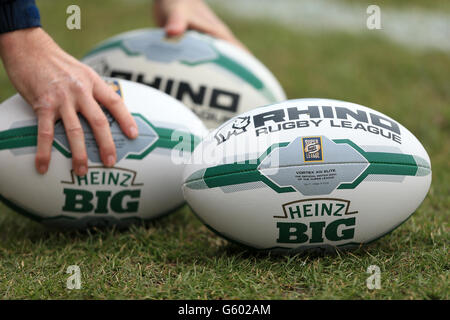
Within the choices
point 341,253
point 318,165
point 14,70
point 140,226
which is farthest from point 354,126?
point 14,70

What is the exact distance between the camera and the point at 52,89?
2.39 metres

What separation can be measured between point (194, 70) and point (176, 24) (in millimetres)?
387

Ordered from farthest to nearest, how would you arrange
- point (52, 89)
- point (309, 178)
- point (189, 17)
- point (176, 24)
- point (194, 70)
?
point (189, 17), point (176, 24), point (194, 70), point (52, 89), point (309, 178)

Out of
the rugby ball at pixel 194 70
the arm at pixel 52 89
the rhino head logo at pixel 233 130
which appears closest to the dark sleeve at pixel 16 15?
the arm at pixel 52 89

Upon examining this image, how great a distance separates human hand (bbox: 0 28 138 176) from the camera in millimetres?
2393

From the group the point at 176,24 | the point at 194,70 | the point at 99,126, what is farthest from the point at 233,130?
the point at 176,24

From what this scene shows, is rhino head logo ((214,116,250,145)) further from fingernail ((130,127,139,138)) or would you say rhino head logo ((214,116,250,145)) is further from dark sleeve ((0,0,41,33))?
dark sleeve ((0,0,41,33))

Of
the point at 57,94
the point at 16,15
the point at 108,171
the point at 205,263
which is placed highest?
the point at 16,15

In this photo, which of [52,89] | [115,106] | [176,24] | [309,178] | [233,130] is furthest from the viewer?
[176,24]

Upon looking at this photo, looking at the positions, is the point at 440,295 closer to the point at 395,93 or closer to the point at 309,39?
the point at 395,93

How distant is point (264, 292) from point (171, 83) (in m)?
1.50

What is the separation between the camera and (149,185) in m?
2.58

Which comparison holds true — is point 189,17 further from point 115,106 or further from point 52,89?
point 52,89

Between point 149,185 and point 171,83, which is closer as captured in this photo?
point 149,185
